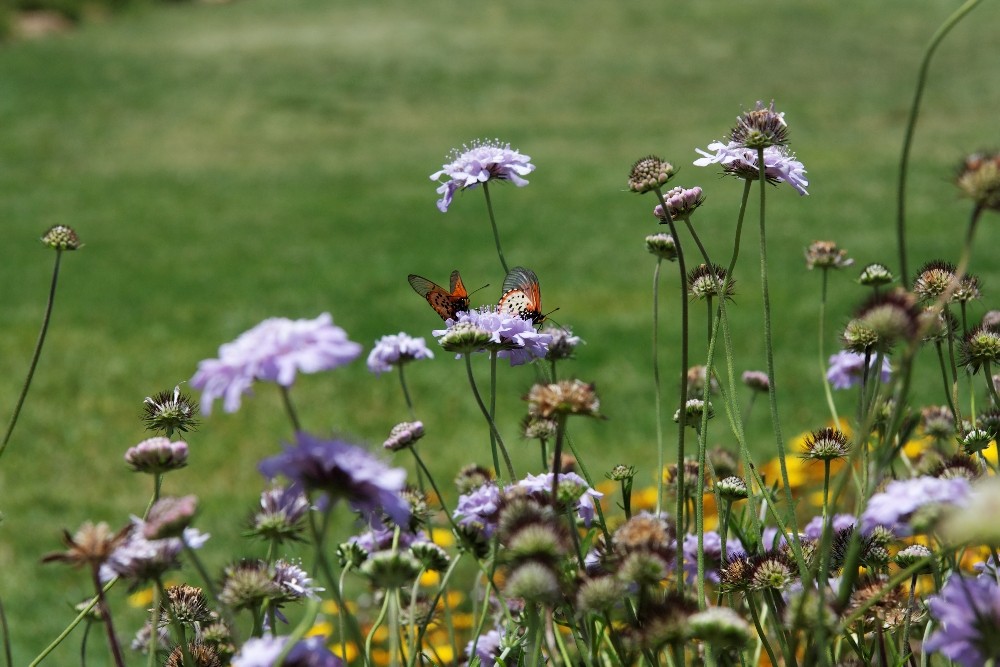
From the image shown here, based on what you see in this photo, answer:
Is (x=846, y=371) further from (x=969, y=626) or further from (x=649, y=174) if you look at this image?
(x=969, y=626)

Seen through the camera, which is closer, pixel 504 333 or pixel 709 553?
pixel 504 333

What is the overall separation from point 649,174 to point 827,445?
46 cm

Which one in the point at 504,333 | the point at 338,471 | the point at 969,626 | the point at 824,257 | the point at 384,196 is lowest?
the point at 969,626

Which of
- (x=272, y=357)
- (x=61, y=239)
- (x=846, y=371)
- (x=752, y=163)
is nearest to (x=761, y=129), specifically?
(x=752, y=163)

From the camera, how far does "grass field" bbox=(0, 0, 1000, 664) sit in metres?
4.96

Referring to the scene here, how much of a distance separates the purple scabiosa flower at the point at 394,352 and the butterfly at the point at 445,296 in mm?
281

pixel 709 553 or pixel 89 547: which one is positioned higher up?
pixel 709 553

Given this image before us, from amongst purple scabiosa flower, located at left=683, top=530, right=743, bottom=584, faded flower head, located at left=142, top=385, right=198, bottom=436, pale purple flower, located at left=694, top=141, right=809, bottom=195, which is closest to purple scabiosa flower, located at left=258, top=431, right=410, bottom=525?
faded flower head, located at left=142, top=385, right=198, bottom=436

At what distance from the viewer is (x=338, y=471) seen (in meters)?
0.79

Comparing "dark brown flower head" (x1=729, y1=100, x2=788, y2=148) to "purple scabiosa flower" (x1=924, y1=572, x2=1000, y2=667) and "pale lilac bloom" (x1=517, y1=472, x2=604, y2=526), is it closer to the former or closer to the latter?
"pale lilac bloom" (x1=517, y1=472, x2=604, y2=526)

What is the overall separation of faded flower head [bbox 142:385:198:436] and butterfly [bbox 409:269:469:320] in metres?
0.73

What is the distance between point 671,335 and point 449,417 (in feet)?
5.07

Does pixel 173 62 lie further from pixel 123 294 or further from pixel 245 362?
pixel 245 362

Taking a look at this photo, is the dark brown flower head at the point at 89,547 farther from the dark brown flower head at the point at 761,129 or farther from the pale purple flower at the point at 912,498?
the dark brown flower head at the point at 761,129
